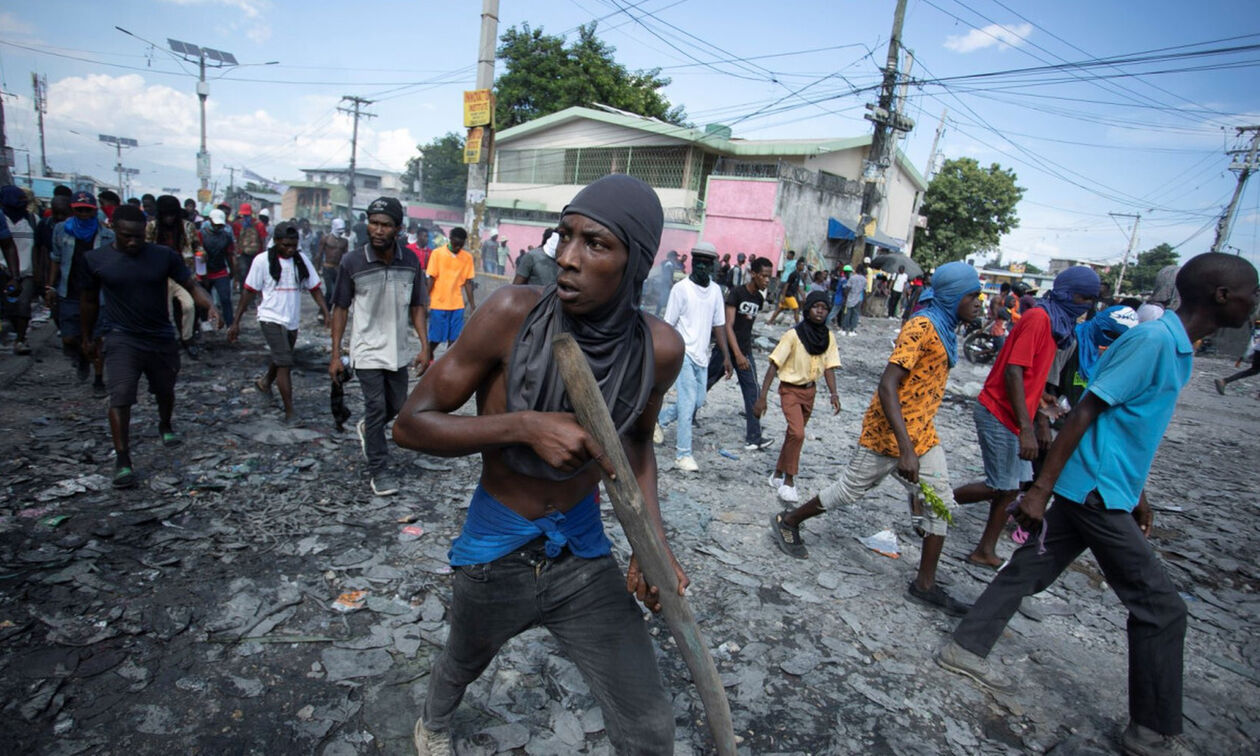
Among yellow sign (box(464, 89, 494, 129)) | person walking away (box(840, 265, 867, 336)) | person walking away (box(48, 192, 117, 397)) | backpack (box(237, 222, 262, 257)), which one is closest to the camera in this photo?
person walking away (box(48, 192, 117, 397))

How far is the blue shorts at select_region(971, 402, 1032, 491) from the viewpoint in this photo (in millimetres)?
4090

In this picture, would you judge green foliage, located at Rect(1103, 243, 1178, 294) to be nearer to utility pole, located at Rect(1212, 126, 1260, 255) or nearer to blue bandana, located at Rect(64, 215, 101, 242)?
utility pole, located at Rect(1212, 126, 1260, 255)

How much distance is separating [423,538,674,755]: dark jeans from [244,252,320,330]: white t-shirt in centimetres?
497

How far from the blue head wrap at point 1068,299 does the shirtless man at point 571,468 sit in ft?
13.2

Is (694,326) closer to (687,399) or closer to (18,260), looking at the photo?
(687,399)

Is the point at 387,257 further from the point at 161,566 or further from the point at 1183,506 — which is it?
the point at 1183,506

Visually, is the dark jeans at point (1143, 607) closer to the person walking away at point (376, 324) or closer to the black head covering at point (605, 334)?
the black head covering at point (605, 334)

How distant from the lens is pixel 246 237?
1131 centimetres

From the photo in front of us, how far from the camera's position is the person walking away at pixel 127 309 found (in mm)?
4191

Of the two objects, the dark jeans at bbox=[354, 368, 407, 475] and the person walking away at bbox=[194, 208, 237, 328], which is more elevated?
the person walking away at bbox=[194, 208, 237, 328]

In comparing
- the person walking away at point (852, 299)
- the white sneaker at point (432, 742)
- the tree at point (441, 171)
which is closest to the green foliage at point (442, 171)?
the tree at point (441, 171)

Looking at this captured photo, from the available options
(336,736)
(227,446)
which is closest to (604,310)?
(336,736)

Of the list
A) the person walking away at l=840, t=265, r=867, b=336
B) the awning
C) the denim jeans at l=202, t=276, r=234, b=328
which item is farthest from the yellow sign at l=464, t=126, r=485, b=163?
the awning

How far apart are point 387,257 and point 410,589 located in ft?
8.18
